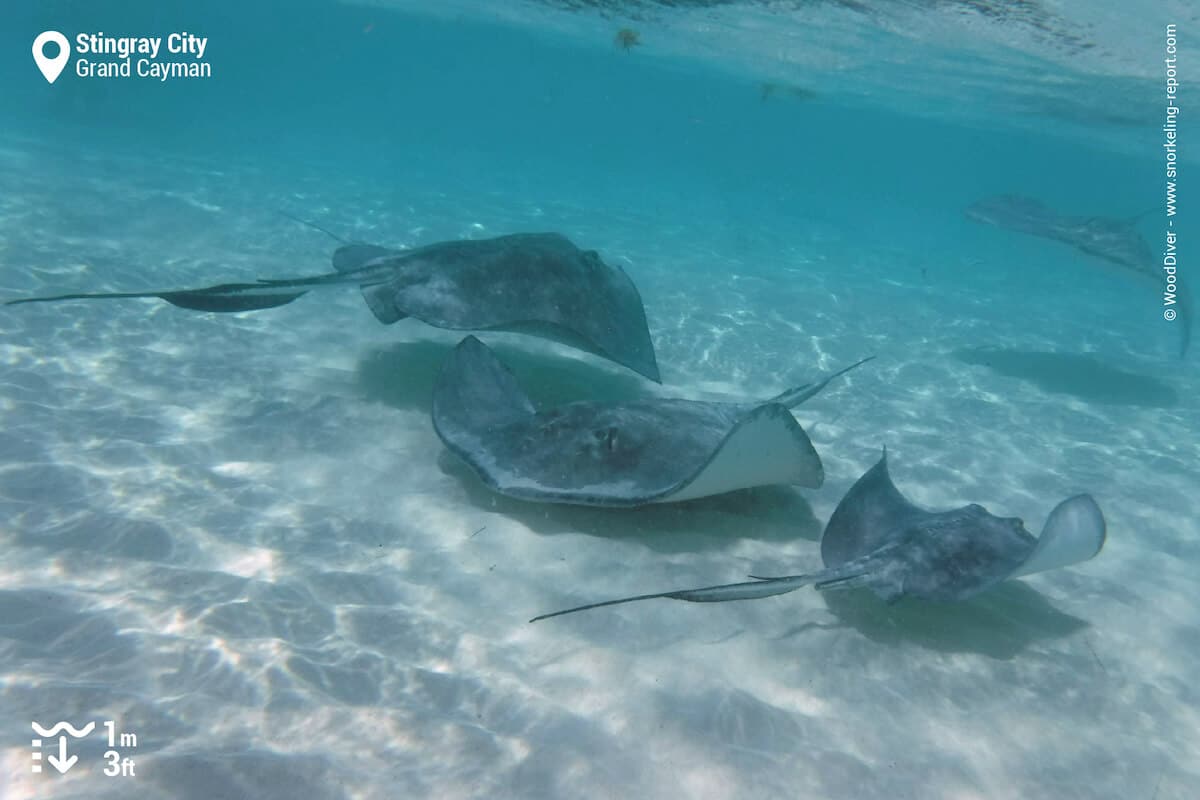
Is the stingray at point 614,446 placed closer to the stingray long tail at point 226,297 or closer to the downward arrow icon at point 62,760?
the stingray long tail at point 226,297

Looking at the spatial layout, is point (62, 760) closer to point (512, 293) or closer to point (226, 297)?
point (226, 297)

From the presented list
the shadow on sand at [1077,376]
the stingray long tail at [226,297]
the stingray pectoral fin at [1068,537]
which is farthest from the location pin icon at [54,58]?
the shadow on sand at [1077,376]

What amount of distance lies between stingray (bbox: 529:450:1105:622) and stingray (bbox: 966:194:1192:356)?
10597 mm

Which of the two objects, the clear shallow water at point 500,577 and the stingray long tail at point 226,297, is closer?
the clear shallow water at point 500,577

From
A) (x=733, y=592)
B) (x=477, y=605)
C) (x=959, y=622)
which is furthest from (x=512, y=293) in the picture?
(x=959, y=622)

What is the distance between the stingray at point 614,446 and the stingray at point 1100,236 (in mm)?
11069

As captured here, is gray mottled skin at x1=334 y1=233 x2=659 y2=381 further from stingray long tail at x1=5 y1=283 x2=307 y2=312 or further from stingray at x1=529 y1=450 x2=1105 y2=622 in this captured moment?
stingray at x1=529 y1=450 x2=1105 y2=622

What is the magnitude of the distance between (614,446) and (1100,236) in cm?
1306

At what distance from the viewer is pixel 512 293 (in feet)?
23.1

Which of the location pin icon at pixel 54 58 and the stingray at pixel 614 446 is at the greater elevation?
the location pin icon at pixel 54 58

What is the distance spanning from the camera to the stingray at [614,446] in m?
4.88

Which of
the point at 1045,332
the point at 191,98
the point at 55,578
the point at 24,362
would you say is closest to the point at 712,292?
the point at 1045,332

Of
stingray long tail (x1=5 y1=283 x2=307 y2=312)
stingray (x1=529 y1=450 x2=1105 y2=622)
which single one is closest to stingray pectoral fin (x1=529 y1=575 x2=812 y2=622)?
stingray (x1=529 y1=450 x2=1105 y2=622)

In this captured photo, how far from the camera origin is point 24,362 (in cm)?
720
